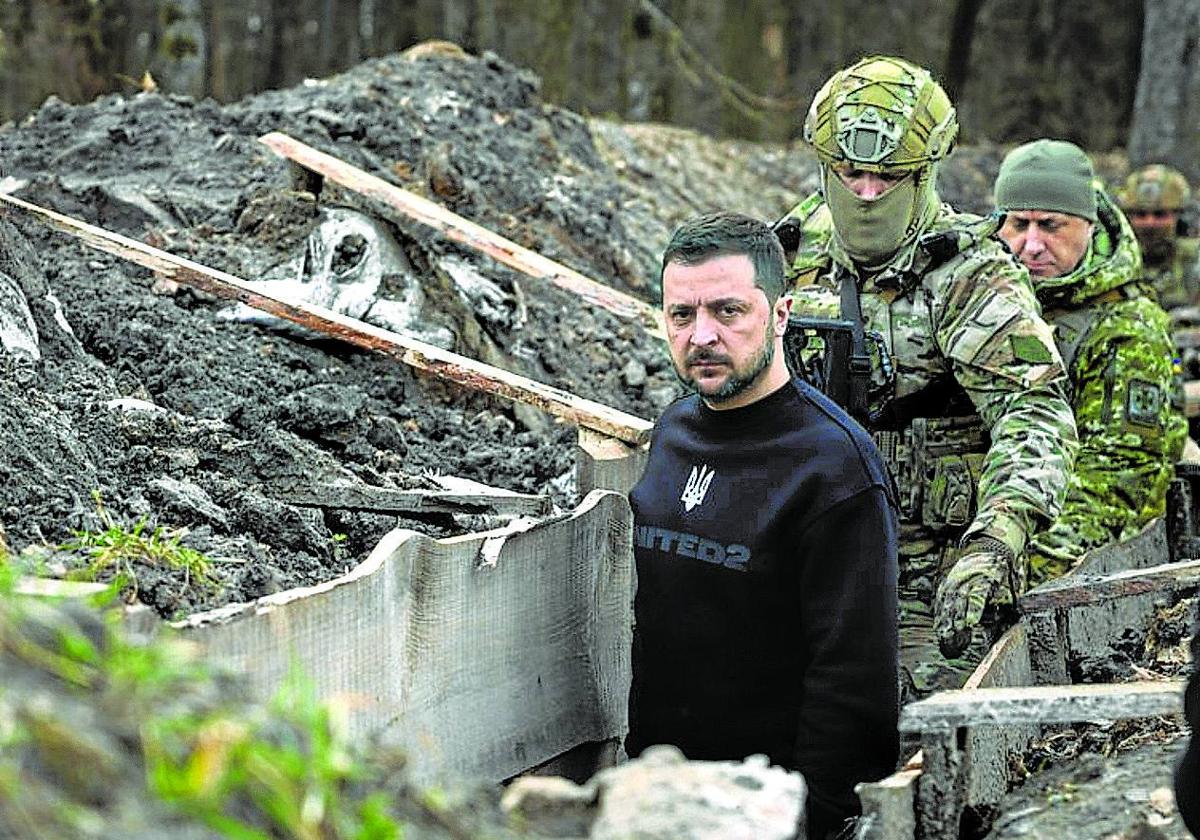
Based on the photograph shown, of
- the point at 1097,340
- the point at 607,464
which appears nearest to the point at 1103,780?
the point at 607,464

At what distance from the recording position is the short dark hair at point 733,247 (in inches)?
183

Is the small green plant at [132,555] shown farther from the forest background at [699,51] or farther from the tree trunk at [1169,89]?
the tree trunk at [1169,89]

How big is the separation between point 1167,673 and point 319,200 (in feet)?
14.9

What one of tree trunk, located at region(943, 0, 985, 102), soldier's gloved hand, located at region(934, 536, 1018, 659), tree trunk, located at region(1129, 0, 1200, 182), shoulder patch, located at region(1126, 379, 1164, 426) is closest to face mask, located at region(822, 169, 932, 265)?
soldier's gloved hand, located at region(934, 536, 1018, 659)

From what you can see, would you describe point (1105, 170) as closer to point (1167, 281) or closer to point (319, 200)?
point (1167, 281)

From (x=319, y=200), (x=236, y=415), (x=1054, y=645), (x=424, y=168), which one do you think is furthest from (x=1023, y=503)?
(x=424, y=168)

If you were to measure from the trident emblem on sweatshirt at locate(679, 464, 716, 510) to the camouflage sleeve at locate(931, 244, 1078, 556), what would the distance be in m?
1.03

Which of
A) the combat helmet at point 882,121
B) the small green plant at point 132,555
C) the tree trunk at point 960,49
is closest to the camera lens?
the small green plant at point 132,555

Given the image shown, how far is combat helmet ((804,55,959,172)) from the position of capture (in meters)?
5.84

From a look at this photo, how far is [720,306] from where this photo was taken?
182 inches

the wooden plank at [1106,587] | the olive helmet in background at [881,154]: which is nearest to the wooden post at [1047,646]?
the wooden plank at [1106,587]

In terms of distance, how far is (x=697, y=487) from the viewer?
15.5 feet

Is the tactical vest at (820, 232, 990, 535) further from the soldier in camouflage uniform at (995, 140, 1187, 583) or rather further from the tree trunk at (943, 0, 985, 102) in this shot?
the tree trunk at (943, 0, 985, 102)

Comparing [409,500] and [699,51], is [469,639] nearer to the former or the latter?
[409,500]
